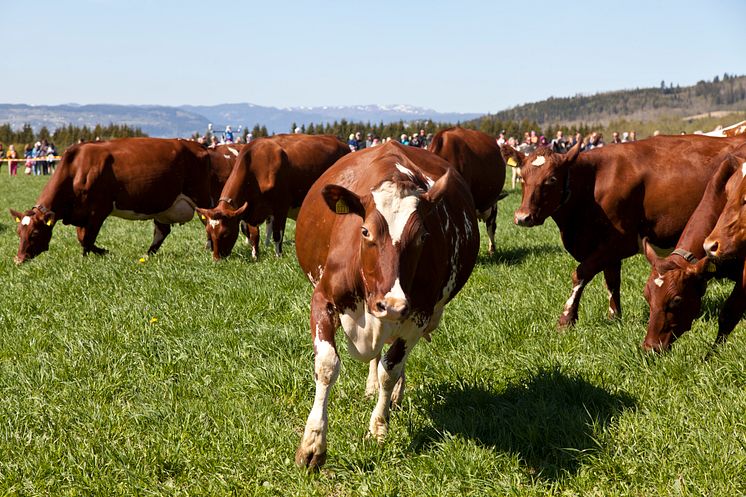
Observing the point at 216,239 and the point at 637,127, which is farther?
the point at 637,127

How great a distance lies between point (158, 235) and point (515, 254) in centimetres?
637

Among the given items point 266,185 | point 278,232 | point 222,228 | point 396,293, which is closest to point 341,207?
point 396,293

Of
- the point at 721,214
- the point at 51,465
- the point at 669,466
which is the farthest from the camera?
the point at 721,214

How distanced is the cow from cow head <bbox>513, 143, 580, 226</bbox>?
533 centimetres

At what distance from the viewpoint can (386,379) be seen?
15.0 ft

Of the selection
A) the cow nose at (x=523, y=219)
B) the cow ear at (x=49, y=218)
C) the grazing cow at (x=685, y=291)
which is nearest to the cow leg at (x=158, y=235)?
the cow ear at (x=49, y=218)

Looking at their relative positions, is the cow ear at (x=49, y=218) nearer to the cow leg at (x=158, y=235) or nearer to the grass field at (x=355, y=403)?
the cow leg at (x=158, y=235)

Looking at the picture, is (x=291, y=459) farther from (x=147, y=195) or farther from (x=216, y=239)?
(x=147, y=195)

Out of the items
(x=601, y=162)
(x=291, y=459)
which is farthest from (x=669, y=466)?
(x=601, y=162)

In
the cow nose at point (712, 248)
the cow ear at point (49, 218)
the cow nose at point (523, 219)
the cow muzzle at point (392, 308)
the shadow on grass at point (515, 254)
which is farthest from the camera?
the cow ear at point (49, 218)

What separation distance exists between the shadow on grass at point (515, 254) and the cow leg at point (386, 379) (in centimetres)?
544

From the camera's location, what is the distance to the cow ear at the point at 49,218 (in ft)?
37.7

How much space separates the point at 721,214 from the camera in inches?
225

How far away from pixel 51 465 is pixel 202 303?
3559 millimetres
